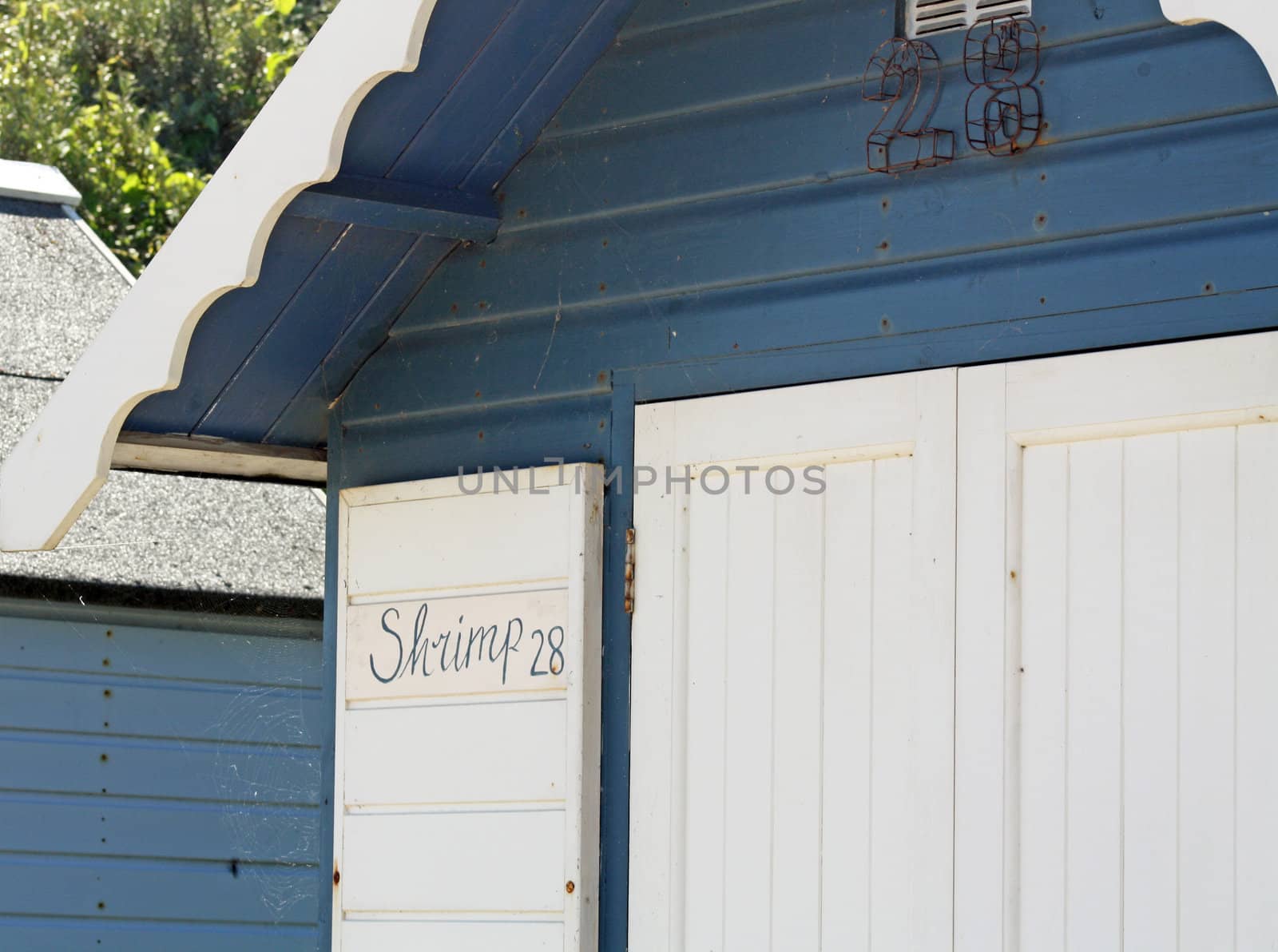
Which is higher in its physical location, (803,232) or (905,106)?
(905,106)

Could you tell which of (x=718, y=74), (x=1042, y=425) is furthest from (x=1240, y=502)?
(x=718, y=74)

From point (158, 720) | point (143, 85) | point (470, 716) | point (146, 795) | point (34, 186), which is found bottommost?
point (146, 795)

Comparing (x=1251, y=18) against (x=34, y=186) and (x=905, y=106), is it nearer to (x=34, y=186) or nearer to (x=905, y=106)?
(x=905, y=106)

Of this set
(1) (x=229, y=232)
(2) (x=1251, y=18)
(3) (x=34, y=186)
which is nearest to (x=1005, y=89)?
(2) (x=1251, y=18)

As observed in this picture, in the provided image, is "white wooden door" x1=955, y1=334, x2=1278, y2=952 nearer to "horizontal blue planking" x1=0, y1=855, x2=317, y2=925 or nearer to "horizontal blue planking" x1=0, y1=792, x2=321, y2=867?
"horizontal blue planking" x1=0, y1=792, x2=321, y2=867

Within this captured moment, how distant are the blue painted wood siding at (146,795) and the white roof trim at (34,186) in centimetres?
262

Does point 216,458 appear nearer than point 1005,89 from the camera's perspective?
No

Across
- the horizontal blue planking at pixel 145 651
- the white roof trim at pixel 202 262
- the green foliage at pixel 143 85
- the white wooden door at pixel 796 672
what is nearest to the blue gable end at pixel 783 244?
the white wooden door at pixel 796 672

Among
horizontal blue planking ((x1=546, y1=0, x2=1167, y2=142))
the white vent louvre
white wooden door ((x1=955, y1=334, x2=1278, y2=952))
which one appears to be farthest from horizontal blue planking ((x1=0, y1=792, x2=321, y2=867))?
the white vent louvre

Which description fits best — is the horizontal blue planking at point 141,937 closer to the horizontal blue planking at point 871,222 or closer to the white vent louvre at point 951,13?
the horizontal blue planking at point 871,222

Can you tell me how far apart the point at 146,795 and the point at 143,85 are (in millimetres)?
13500

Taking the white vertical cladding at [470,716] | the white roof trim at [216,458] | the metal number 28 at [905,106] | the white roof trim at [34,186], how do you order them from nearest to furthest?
the metal number 28 at [905,106], the white vertical cladding at [470,716], the white roof trim at [216,458], the white roof trim at [34,186]

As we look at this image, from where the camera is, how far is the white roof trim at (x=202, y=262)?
3.75 m

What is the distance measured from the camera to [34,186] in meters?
8.71
